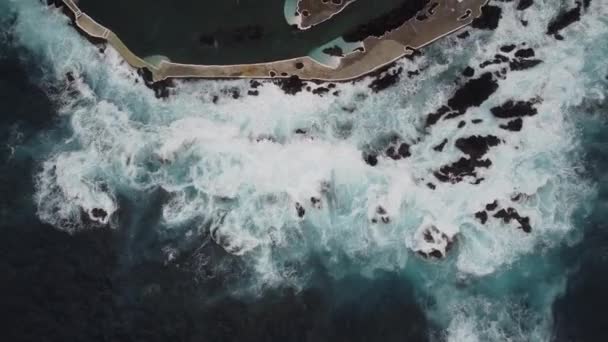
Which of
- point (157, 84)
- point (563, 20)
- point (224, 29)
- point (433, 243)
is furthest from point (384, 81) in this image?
point (157, 84)

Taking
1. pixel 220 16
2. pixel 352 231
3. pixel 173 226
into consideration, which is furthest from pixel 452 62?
pixel 173 226

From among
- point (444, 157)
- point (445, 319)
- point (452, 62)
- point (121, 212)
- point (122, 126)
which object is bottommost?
point (445, 319)

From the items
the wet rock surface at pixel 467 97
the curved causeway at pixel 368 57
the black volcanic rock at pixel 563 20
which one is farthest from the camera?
the curved causeway at pixel 368 57

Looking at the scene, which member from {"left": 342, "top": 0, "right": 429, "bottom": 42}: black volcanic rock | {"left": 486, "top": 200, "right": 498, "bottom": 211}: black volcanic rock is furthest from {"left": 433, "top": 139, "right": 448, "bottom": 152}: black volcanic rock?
{"left": 342, "top": 0, "right": 429, "bottom": 42}: black volcanic rock

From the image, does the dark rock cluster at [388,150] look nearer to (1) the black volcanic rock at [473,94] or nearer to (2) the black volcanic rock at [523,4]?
(1) the black volcanic rock at [473,94]

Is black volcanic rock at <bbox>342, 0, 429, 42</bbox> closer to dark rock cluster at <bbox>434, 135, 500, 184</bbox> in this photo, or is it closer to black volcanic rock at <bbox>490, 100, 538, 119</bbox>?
black volcanic rock at <bbox>490, 100, 538, 119</bbox>

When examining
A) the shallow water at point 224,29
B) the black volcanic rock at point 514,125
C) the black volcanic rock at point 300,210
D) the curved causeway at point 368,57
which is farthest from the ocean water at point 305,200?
the shallow water at point 224,29

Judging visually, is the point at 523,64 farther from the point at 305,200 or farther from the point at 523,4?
the point at 305,200

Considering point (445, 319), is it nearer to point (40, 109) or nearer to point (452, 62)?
point (452, 62)
